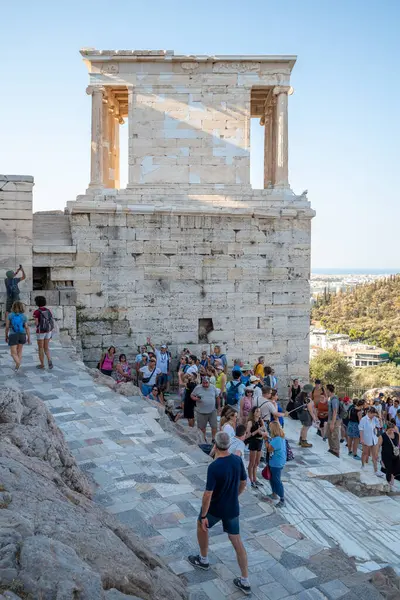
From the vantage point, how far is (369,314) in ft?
222


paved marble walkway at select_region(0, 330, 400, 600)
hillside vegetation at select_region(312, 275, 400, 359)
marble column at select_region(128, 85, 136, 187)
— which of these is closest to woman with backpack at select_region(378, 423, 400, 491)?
paved marble walkway at select_region(0, 330, 400, 600)

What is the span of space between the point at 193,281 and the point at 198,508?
8421 mm

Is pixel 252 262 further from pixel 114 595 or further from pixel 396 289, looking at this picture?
pixel 396 289

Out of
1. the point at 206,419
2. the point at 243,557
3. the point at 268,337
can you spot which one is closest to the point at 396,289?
the point at 268,337

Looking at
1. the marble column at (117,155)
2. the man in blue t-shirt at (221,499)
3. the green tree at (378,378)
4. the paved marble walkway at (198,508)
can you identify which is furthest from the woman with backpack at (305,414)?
the green tree at (378,378)

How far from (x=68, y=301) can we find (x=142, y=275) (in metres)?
1.82

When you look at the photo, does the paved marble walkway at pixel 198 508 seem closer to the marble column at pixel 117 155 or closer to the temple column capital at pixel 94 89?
the temple column capital at pixel 94 89

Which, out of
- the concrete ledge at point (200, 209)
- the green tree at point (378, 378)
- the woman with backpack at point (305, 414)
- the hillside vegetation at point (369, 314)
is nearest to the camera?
the woman with backpack at point (305, 414)

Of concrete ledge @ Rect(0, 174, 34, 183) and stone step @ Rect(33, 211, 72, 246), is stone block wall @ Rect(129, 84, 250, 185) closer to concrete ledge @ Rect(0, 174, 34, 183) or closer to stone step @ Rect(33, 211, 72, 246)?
stone step @ Rect(33, 211, 72, 246)

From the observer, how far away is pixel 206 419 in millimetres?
8586

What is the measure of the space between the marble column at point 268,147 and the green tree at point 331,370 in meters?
11.6

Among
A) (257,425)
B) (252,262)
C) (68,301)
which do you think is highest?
(252,262)

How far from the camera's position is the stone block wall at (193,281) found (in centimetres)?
1281

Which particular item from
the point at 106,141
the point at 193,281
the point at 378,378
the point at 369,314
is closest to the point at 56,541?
the point at 193,281
